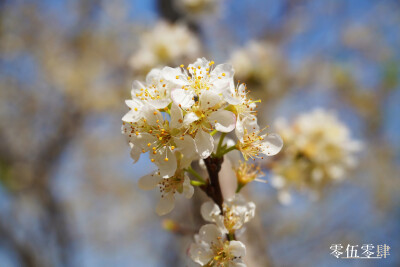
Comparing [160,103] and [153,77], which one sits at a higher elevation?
[153,77]

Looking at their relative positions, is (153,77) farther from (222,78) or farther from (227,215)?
(227,215)

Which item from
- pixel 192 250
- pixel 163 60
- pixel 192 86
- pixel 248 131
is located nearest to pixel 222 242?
pixel 192 250

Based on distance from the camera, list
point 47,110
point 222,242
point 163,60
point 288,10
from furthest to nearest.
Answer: point 47,110, point 288,10, point 163,60, point 222,242

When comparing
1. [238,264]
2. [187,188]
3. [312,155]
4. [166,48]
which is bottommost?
[238,264]

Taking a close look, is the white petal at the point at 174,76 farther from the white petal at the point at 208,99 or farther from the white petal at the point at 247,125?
the white petal at the point at 247,125

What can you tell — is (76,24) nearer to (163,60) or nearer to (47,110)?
(47,110)

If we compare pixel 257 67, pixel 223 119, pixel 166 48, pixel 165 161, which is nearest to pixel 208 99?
pixel 223 119

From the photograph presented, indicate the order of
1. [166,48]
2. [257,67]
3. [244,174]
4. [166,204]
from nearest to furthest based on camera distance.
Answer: [166,204]
[244,174]
[166,48]
[257,67]
